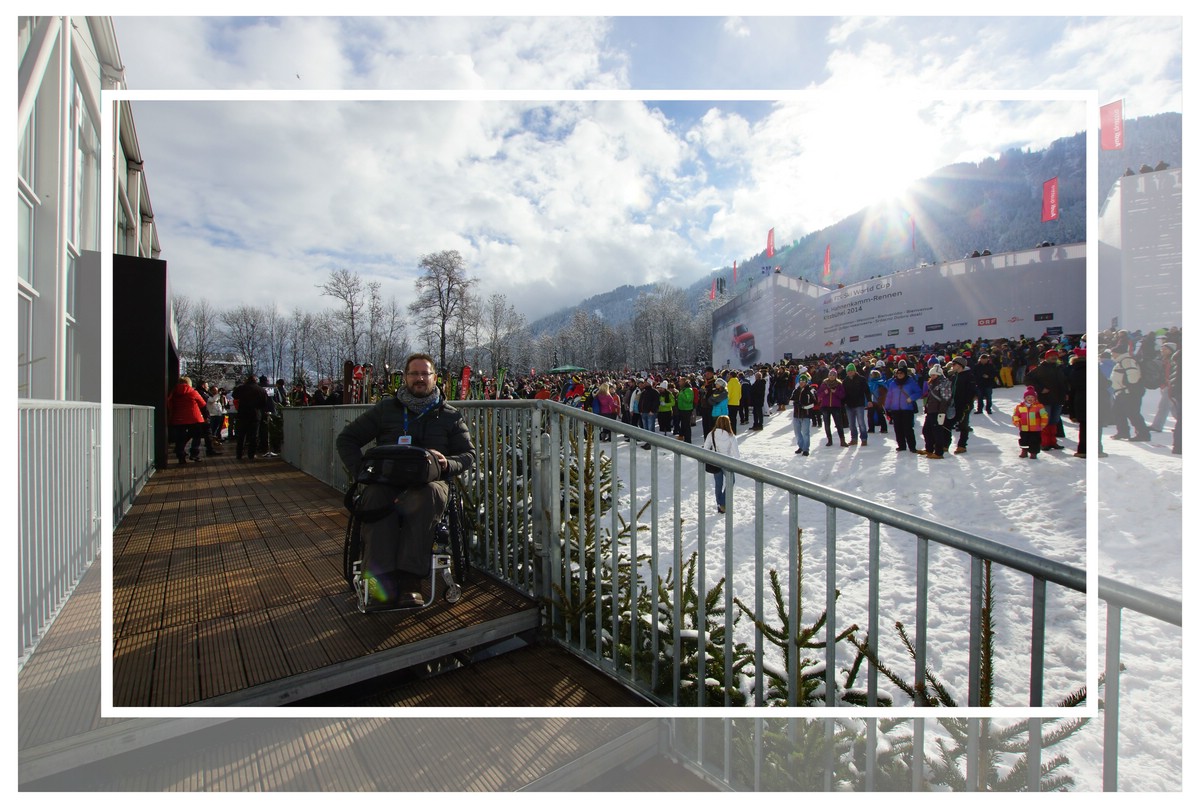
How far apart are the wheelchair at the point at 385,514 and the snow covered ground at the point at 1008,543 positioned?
1.06 meters

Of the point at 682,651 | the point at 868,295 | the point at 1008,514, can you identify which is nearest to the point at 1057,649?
the point at 682,651

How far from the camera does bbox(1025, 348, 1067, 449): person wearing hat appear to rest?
889 centimetres

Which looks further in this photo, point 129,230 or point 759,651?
point 129,230

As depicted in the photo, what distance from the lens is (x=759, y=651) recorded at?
76.9 inches

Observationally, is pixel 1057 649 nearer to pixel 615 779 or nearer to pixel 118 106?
pixel 615 779

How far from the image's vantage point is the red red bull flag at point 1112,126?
1.82m

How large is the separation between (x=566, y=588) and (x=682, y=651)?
686mm

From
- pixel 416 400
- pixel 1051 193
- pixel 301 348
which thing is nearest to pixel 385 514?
pixel 416 400

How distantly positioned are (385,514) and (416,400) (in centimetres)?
64

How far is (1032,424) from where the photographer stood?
29.5 ft

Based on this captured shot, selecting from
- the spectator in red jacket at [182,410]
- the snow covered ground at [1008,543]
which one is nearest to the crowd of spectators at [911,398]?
the snow covered ground at [1008,543]

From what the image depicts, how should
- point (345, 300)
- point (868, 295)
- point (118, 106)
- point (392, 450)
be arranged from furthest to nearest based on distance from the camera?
point (868, 295)
point (345, 300)
point (392, 450)
point (118, 106)

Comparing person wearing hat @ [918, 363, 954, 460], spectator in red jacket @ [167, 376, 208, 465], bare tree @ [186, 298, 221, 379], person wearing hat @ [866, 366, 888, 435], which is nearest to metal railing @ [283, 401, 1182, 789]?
bare tree @ [186, 298, 221, 379]

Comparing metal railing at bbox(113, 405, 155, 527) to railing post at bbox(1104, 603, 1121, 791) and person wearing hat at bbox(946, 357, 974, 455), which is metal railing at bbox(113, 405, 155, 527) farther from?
person wearing hat at bbox(946, 357, 974, 455)
